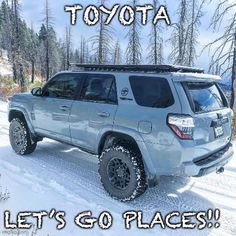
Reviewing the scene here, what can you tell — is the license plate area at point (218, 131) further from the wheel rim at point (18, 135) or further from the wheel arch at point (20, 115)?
the wheel rim at point (18, 135)

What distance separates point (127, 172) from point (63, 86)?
7.44 feet

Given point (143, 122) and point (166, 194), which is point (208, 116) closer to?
point (143, 122)

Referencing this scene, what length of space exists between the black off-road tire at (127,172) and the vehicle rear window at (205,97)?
112cm

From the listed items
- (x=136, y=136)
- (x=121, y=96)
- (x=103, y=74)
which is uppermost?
(x=103, y=74)

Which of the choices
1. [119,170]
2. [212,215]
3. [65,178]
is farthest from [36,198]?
[212,215]

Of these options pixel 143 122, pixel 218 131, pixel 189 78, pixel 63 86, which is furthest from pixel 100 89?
pixel 218 131

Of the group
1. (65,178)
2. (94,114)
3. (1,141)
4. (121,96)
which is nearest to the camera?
(121,96)

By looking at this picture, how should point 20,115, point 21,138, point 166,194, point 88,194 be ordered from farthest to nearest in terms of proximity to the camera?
point 20,115
point 21,138
point 166,194
point 88,194

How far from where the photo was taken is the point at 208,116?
465 cm

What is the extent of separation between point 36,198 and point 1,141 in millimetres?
3656

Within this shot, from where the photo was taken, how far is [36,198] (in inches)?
193

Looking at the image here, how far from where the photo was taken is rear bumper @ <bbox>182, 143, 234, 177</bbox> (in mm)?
4410

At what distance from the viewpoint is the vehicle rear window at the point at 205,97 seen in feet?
15.1

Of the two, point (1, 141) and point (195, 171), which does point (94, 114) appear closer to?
point (195, 171)
